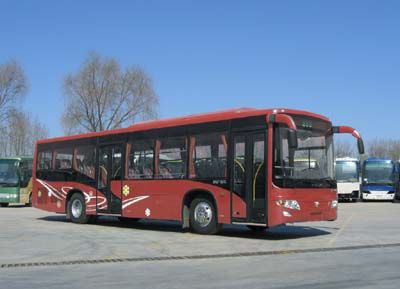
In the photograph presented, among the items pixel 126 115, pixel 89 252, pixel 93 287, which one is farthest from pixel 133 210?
pixel 126 115

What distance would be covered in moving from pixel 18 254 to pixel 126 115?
44367 millimetres

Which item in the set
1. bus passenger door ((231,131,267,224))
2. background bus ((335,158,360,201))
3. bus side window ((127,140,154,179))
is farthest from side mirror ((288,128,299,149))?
background bus ((335,158,360,201))

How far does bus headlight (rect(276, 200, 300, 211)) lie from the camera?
46.4 ft

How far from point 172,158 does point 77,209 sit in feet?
18.6

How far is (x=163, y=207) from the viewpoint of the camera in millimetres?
17125

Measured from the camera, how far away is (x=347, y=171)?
42.0 m

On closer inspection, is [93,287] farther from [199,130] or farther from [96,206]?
[96,206]

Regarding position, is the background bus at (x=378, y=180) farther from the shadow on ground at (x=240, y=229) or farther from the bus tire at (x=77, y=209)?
the bus tire at (x=77, y=209)

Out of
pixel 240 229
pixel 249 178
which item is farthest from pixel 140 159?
pixel 249 178

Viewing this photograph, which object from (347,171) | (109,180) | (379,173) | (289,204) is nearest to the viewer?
(289,204)

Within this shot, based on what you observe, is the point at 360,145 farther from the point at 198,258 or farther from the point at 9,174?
the point at 9,174

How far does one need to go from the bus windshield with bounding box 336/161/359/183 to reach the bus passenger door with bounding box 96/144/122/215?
25551mm

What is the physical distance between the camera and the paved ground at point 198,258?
9.02m

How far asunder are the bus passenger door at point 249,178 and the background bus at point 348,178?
90.8 ft
